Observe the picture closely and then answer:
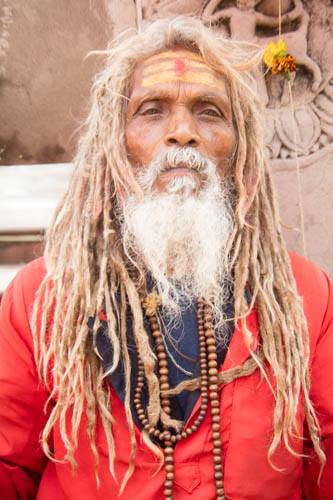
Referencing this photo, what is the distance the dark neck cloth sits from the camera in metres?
1.63

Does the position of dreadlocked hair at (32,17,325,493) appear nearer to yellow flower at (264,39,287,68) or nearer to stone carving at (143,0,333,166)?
yellow flower at (264,39,287,68)

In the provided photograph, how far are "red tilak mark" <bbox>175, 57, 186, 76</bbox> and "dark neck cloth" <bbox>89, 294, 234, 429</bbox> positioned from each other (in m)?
0.76

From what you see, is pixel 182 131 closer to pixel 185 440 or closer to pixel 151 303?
pixel 151 303

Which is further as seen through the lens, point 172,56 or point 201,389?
point 172,56

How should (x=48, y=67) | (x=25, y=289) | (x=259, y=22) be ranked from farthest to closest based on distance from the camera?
1. (x=48, y=67)
2. (x=259, y=22)
3. (x=25, y=289)

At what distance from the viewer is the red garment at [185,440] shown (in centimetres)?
157

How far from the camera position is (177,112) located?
1.83 m

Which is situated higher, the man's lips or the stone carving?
the stone carving

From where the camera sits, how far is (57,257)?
1.83 metres

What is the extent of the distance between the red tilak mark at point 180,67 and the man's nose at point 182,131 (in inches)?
5.1

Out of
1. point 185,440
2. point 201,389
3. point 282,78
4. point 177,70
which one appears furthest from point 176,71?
point 185,440

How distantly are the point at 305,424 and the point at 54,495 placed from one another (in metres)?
0.80

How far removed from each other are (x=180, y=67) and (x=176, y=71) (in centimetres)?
2

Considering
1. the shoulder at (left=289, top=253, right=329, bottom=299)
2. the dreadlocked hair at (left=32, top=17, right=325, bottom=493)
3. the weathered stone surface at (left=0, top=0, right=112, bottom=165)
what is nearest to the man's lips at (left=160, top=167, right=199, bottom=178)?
the dreadlocked hair at (left=32, top=17, right=325, bottom=493)
